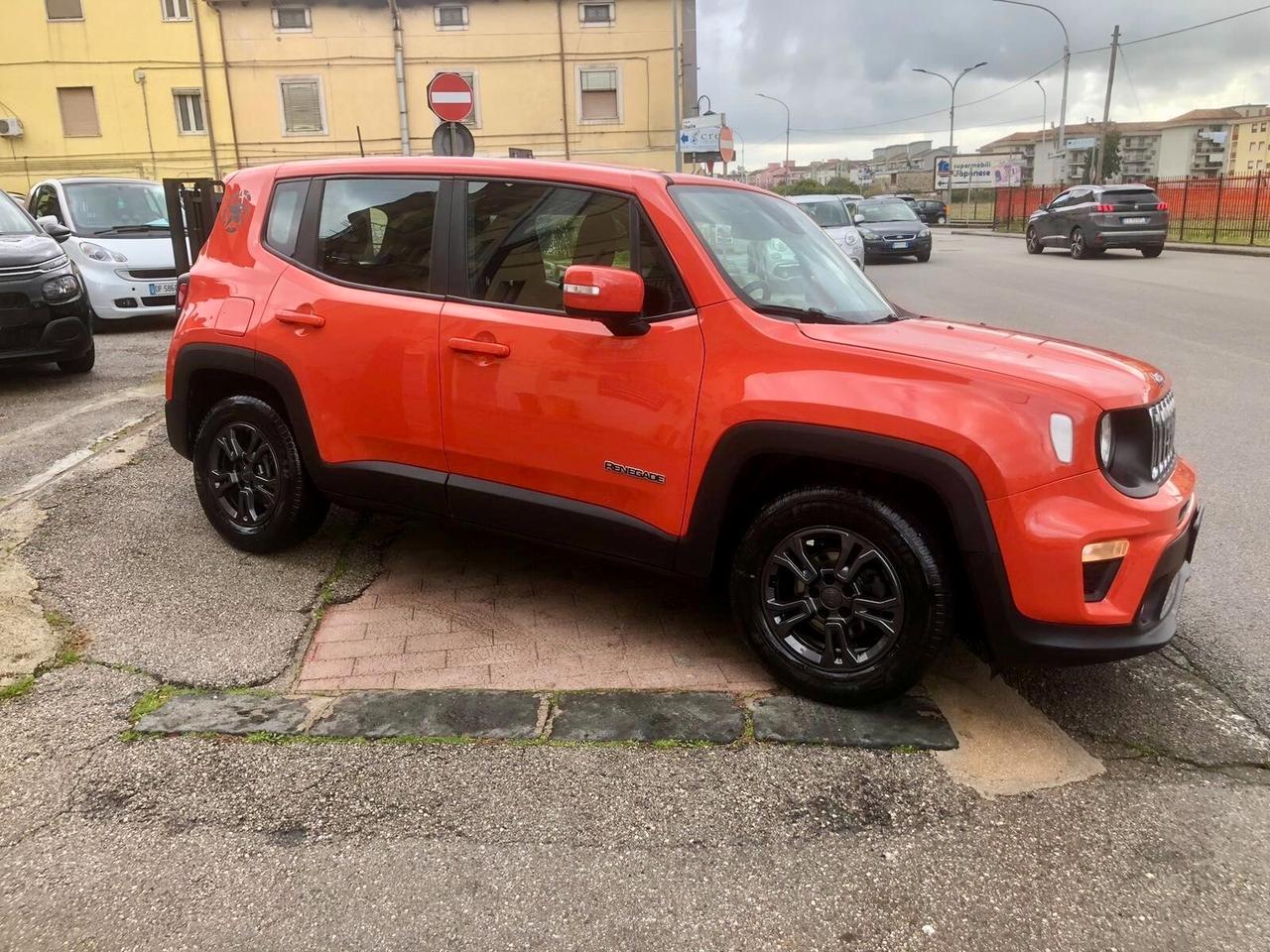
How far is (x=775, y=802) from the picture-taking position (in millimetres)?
2619

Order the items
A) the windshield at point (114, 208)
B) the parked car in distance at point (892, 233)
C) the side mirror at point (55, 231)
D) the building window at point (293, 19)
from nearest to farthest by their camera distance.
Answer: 1. the side mirror at point (55, 231)
2. the windshield at point (114, 208)
3. the parked car in distance at point (892, 233)
4. the building window at point (293, 19)

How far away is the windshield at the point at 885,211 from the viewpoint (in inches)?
848

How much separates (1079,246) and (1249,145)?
412 feet

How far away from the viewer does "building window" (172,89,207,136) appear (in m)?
30.5

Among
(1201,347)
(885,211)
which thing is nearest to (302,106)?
(885,211)

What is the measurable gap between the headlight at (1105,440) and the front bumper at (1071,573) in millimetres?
70

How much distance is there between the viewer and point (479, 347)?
3.42m

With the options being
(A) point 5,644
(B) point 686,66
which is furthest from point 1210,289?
(B) point 686,66

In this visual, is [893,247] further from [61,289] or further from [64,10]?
[64,10]

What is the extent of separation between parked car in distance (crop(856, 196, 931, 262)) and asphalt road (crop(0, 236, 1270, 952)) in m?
18.3

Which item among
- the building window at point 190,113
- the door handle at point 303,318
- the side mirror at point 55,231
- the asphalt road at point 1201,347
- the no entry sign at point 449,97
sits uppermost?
Answer: the building window at point 190,113

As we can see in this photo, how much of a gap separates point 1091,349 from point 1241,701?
125 cm

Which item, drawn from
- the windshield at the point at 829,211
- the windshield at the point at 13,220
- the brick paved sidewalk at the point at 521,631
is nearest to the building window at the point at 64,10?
the windshield at the point at 829,211

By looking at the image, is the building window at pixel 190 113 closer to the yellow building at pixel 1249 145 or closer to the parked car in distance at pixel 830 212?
the parked car in distance at pixel 830 212
